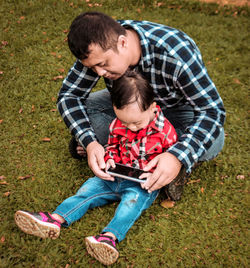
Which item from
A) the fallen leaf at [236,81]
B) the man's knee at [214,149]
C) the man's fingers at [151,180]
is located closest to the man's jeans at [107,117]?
the man's knee at [214,149]

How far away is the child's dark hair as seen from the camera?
2209 mm

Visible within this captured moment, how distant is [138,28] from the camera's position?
2385 mm

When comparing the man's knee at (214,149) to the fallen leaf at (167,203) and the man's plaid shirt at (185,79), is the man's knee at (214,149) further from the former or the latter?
the fallen leaf at (167,203)

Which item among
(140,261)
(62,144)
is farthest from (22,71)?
(140,261)

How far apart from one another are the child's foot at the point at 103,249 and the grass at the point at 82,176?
150 mm

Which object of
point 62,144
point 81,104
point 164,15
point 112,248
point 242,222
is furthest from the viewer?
point 164,15

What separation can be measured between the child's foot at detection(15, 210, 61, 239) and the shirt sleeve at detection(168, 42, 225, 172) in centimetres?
120

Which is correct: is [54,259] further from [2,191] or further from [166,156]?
[166,156]

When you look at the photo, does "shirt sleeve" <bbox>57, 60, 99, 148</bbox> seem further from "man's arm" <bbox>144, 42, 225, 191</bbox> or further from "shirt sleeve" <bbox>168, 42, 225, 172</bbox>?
"shirt sleeve" <bbox>168, 42, 225, 172</bbox>

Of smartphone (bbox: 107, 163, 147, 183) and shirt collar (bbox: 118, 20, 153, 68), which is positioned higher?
shirt collar (bbox: 118, 20, 153, 68)

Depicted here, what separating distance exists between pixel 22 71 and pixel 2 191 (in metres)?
2.63

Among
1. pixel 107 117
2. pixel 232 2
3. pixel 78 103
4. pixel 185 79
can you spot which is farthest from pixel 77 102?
pixel 232 2

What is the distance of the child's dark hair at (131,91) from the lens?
87.0 inches

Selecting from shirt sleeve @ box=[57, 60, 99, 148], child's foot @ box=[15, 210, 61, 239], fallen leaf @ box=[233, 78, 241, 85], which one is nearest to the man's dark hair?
shirt sleeve @ box=[57, 60, 99, 148]
